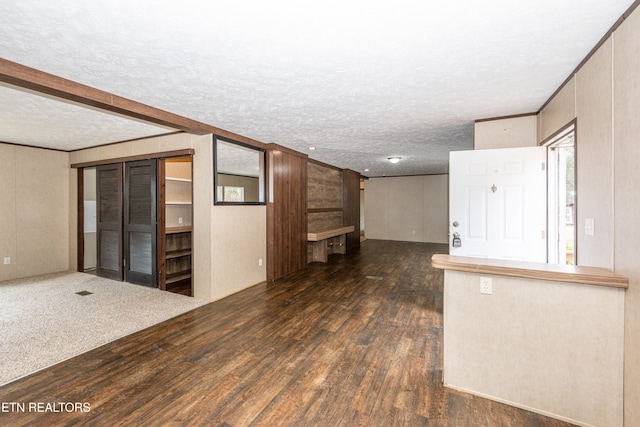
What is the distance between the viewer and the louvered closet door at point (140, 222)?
448 centimetres

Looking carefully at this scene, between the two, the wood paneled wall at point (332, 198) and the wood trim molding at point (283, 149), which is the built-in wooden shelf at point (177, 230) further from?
the wood paneled wall at point (332, 198)

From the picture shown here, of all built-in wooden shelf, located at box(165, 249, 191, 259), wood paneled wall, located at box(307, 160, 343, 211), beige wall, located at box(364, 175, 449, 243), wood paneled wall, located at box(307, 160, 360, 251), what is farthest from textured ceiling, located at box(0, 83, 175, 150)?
beige wall, located at box(364, 175, 449, 243)

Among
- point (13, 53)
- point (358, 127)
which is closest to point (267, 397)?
point (13, 53)

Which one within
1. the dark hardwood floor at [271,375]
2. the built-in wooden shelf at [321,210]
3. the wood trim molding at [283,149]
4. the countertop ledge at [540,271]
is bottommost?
the dark hardwood floor at [271,375]

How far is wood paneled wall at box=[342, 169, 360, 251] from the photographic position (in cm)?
834

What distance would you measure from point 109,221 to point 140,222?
0.97m

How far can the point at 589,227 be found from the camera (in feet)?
6.53

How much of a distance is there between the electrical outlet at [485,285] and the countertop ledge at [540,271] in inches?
2.4

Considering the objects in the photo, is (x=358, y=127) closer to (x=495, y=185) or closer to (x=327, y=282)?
(x=495, y=185)

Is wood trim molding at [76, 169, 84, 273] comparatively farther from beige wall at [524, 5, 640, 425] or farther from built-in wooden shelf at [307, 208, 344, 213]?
beige wall at [524, 5, 640, 425]

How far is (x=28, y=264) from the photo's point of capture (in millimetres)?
5215

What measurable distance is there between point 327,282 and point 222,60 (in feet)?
12.3

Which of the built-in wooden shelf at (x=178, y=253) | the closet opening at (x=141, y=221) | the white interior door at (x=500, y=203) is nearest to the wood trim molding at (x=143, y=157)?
the closet opening at (x=141, y=221)

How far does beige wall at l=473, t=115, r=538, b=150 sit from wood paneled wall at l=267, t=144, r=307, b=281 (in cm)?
311
